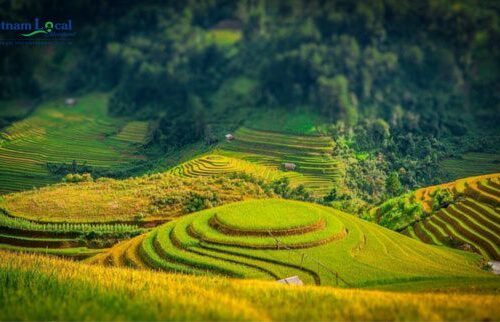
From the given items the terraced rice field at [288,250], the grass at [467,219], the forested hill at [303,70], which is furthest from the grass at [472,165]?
the terraced rice field at [288,250]

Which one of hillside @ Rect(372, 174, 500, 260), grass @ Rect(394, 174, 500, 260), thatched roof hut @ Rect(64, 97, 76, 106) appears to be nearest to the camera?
grass @ Rect(394, 174, 500, 260)

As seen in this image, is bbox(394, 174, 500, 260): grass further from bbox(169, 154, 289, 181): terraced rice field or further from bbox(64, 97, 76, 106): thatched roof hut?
bbox(64, 97, 76, 106): thatched roof hut

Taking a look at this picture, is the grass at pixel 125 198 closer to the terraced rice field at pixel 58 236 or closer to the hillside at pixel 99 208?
the hillside at pixel 99 208

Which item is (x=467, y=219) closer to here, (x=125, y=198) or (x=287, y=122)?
(x=287, y=122)

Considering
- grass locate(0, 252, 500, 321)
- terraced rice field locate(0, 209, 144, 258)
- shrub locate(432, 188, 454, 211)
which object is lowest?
terraced rice field locate(0, 209, 144, 258)

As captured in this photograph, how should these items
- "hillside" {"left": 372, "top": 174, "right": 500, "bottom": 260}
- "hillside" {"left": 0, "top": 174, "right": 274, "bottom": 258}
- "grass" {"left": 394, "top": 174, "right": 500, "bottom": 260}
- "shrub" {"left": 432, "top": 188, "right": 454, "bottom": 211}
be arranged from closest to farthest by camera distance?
"grass" {"left": 394, "top": 174, "right": 500, "bottom": 260}
"hillside" {"left": 372, "top": 174, "right": 500, "bottom": 260}
"hillside" {"left": 0, "top": 174, "right": 274, "bottom": 258}
"shrub" {"left": 432, "top": 188, "right": 454, "bottom": 211}

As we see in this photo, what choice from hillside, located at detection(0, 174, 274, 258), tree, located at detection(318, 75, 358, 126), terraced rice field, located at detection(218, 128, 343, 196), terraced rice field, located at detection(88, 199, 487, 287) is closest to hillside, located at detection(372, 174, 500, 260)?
terraced rice field, located at detection(88, 199, 487, 287)

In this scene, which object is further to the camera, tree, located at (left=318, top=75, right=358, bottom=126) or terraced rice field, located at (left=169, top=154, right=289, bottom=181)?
tree, located at (left=318, top=75, right=358, bottom=126)
